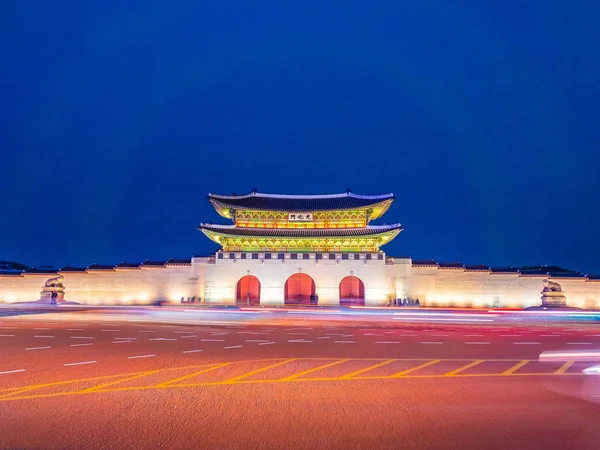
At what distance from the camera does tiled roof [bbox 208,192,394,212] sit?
33375 millimetres

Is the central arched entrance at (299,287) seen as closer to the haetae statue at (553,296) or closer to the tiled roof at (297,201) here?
the tiled roof at (297,201)

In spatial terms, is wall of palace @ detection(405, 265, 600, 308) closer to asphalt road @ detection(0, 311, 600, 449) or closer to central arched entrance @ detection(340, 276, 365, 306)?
central arched entrance @ detection(340, 276, 365, 306)

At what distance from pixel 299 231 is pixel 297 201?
202 inches

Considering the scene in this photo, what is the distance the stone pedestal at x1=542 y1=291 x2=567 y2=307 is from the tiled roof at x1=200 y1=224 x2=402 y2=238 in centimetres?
1184

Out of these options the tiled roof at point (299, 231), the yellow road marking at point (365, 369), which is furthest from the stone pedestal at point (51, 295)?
the yellow road marking at point (365, 369)

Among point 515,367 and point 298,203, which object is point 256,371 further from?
point 298,203

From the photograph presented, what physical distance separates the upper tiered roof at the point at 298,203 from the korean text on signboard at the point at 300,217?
1.30 feet

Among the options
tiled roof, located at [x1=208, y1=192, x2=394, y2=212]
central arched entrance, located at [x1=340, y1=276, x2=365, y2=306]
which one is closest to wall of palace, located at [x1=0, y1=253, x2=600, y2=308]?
tiled roof, located at [x1=208, y1=192, x2=394, y2=212]

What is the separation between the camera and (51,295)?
28.9m

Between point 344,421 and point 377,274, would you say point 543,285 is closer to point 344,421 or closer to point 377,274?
point 377,274

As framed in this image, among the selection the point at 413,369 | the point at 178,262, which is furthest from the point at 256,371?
the point at 178,262

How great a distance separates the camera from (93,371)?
7094 mm

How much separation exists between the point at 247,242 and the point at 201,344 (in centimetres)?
2211

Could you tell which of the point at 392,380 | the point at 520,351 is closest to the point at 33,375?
the point at 392,380
